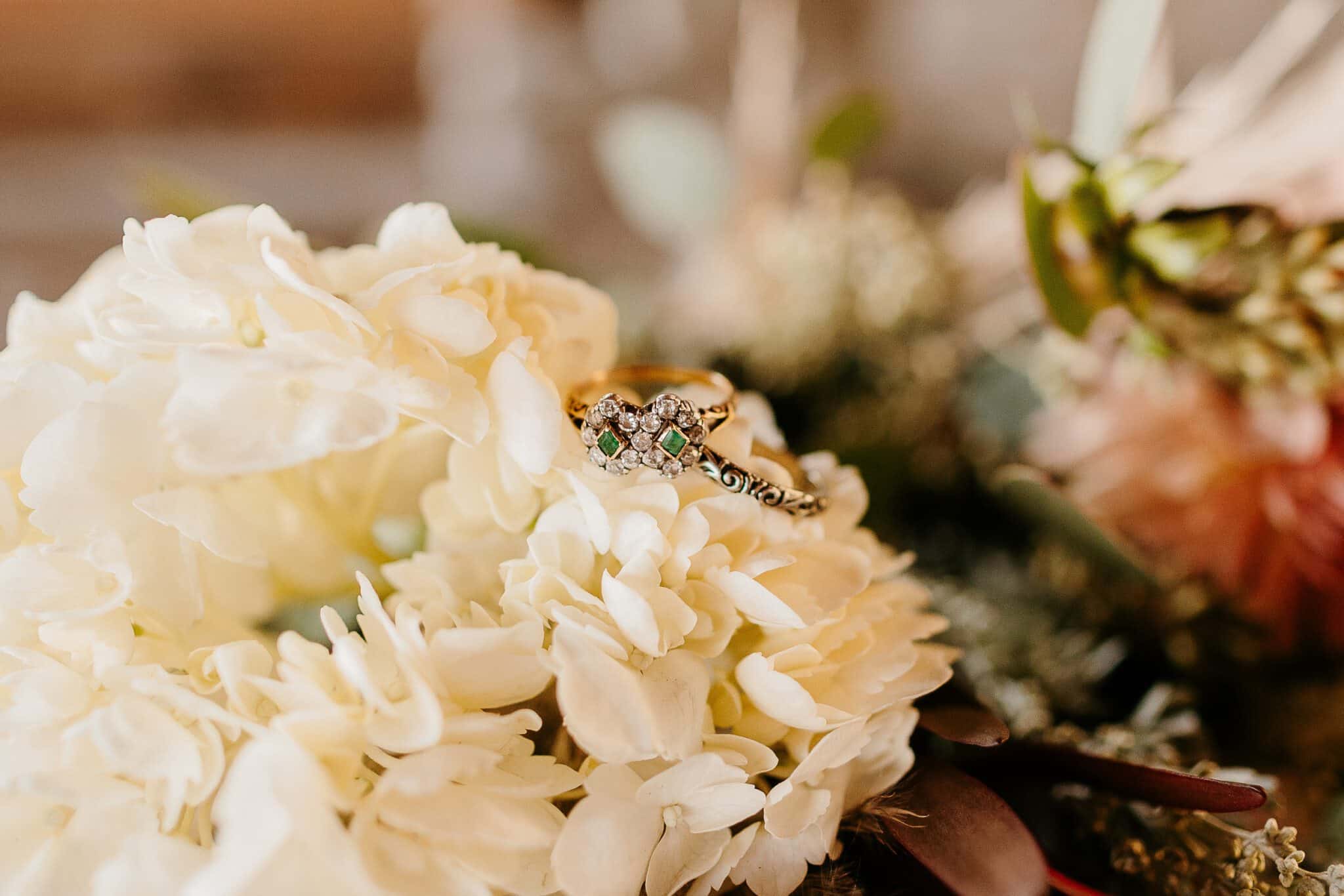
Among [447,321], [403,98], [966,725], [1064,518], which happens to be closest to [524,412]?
[447,321]

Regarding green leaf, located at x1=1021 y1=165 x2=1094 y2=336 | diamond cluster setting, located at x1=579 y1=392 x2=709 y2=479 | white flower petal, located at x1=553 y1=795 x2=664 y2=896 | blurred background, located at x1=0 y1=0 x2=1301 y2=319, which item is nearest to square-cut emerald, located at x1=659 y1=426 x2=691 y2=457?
diamond cluster setting, located at x1=579 y1=392 x2=709 y2=479

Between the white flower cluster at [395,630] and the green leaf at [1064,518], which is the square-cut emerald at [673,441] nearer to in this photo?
the white flower cluster at [395,630]

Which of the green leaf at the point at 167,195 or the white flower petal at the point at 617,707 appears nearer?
the white flower petal at the point at 617,707

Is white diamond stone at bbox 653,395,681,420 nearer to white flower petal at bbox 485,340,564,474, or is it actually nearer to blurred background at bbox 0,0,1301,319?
white flower petal at bbox 485,340,564,474

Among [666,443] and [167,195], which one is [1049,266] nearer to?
[666,443]

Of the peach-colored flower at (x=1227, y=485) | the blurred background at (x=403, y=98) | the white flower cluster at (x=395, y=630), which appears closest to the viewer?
the white flower cluster at (x=395, y=630)

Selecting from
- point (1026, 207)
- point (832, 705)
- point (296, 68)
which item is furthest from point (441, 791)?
point (296, 68)

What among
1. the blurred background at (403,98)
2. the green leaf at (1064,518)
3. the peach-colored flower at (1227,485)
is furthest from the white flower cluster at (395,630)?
the blurred background at (403,98)
